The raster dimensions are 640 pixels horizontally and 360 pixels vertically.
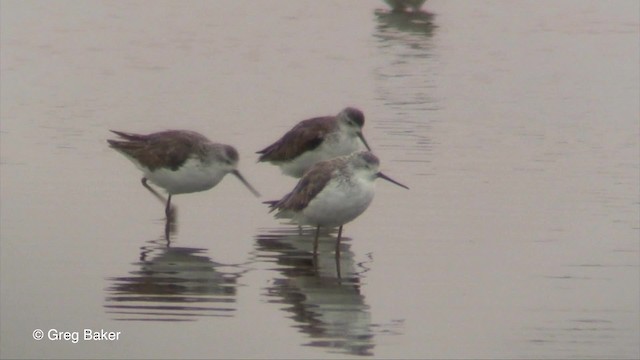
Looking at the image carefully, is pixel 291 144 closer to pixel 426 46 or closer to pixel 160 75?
pixel 160 75

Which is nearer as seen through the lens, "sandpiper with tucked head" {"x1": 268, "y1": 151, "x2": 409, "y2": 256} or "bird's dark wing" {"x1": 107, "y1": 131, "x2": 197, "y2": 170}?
"sandpiper with tucked head" {"x1": 268, "y1": 151, "x2": 409, "y2": 256}

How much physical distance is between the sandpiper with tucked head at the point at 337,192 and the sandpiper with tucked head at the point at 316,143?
7.98 feet

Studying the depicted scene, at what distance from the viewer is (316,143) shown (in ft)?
55.9

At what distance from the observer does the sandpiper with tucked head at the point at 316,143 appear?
669 inches

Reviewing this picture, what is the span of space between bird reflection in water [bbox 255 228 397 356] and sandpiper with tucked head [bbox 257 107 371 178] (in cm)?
140

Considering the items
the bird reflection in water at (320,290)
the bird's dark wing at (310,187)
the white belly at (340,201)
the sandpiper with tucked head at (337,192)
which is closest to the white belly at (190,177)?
the bird reflection in water at (320,290)

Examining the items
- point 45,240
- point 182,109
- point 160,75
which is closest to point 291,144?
point 45,240

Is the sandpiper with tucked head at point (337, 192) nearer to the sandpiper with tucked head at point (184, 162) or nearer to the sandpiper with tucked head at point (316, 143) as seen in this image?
the sandpiper with tucked head at point (184, 162)

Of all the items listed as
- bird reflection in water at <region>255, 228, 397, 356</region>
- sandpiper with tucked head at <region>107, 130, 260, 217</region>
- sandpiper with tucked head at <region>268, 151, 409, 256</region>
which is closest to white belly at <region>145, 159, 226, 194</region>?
sandpiper with tucked head at <region>107, 130, 260, 217</region>

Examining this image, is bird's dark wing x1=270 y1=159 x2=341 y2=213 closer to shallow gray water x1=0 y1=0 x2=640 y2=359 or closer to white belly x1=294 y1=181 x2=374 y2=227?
white belly x1=294 y1=181 x2=374 y2=227

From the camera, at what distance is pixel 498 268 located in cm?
1422

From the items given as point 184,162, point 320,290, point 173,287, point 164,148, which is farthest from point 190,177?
point 320,290

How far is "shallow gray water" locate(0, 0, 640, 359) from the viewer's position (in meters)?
12.4

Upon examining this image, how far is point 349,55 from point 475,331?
14.4m
